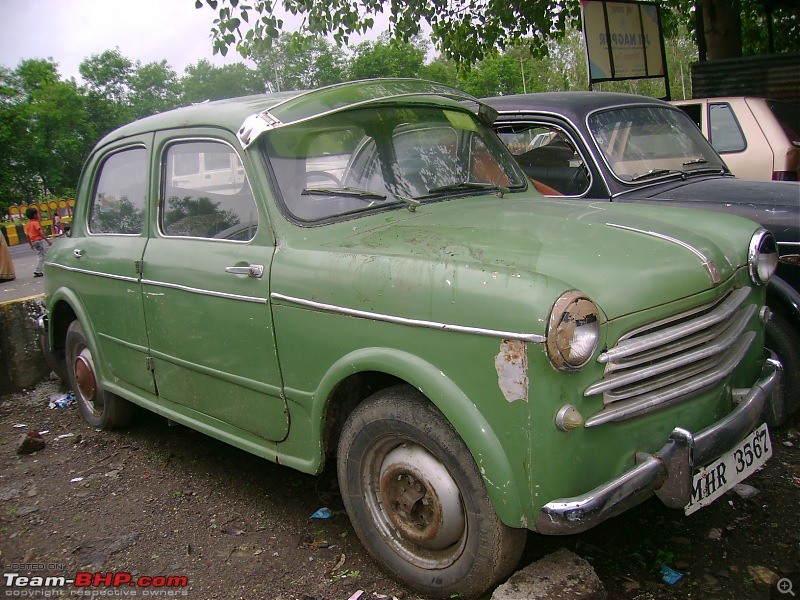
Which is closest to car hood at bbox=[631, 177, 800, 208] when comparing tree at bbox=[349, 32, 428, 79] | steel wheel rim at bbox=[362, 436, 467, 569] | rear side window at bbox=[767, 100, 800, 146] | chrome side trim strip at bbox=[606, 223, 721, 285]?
chrome side trim strip at bbox=[606, 223, 721, 285]

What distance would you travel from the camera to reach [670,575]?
2688mm

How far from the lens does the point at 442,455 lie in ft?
7.84

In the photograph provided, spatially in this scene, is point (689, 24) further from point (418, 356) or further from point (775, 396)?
point (418, 356)

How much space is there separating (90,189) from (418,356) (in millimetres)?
3077

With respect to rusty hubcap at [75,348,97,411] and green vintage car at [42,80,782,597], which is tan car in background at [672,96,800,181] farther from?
rusty hubcap at [75,348,97,411]

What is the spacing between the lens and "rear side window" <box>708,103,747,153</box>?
6574 millimetres

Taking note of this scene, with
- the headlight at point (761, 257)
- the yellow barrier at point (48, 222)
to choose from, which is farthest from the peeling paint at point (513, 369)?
the yellow barrier at point (48, 222)

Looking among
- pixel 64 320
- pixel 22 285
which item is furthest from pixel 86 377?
pixel 22 285

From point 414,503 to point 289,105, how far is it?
1840mm

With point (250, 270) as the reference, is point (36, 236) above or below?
above

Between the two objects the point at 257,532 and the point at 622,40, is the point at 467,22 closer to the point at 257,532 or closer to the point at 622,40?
the point at 622,40

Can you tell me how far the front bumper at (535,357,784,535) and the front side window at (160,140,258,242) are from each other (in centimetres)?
178

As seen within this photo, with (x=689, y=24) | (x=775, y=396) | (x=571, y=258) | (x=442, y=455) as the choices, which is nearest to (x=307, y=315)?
(x=442, y=455)

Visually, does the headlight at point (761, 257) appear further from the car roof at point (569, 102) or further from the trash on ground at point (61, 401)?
the trash on ground at point (61, 401)
